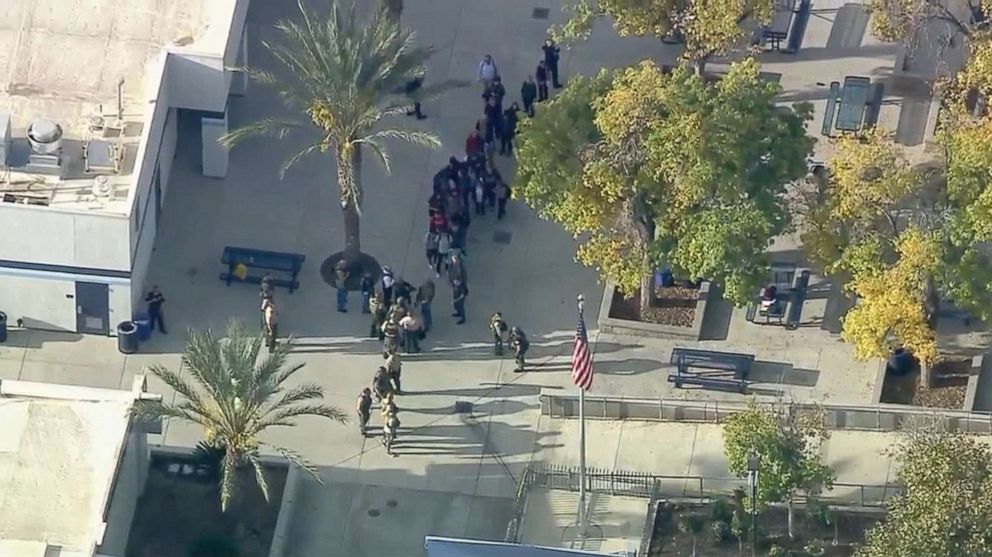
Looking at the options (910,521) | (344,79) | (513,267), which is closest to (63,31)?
(344,79)

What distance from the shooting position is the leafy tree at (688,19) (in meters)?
61.0

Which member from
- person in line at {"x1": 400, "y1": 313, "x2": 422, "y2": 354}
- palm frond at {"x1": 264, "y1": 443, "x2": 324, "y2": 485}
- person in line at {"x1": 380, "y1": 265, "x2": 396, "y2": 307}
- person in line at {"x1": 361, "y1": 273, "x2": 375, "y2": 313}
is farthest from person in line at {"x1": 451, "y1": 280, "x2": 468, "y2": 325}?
palm frond at {"x1": 264, "y1": 443, "x2": 324, "y2": 485}

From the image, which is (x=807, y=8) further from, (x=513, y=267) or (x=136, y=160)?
(x=136, y=160)

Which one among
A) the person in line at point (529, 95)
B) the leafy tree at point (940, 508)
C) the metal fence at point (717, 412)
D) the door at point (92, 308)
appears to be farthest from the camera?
the person in line at point (529, 95)

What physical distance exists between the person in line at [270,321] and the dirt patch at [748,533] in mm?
8941

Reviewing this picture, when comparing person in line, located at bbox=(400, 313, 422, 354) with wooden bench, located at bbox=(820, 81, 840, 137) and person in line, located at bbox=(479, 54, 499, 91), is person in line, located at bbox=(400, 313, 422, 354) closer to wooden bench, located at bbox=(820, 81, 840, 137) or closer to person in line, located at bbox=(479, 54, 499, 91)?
person in line, located at bbox=(479, 54, 499, 91)

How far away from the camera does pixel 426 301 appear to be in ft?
194

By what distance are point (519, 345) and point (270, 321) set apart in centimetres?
511

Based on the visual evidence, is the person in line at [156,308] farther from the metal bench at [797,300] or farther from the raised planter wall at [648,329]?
the metal bench at [797,300]

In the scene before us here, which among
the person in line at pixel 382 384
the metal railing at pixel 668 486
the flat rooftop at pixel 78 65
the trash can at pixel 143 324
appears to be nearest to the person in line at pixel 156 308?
the trash can at pixel 143 324

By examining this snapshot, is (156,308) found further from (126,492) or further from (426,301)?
(126,492)

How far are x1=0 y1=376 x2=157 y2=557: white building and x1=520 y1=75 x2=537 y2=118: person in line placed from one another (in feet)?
45.8

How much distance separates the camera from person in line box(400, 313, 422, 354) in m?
58.2

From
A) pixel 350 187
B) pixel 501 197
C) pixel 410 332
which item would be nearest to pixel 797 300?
pixel 501 197
